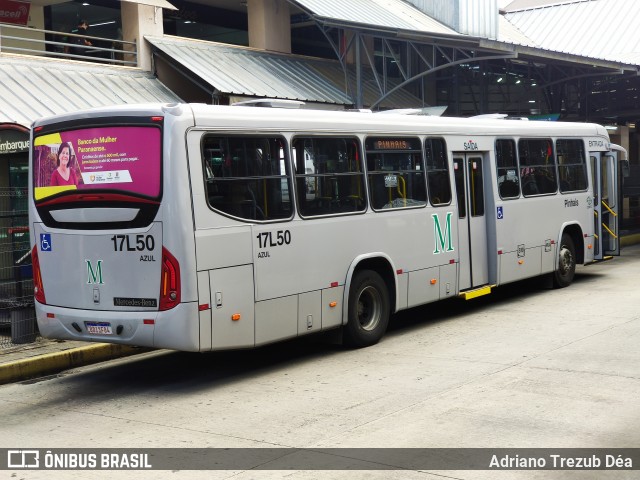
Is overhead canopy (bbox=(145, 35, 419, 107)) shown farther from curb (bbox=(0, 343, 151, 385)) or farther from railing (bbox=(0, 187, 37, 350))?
curb (bbox=(0, 343, 151, 385))

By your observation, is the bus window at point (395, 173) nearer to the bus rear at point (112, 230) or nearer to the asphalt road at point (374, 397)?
the asphalt road at point (374, 397)

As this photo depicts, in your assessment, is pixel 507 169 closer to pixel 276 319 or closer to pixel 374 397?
pixel 276 319

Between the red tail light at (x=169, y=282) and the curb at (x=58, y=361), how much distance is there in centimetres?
247

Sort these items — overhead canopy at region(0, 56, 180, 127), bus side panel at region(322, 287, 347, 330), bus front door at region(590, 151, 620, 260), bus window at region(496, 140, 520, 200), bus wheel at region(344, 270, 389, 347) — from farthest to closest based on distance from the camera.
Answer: bus front door at region(590, 151, 620, 260), overhead canopy at region(0, 56, 180, 127), bus window at region(496, 140, 520, 200), bus wheel at region(344, 270, 389, 347), bus side panel at region(322, 287, 347, 330)

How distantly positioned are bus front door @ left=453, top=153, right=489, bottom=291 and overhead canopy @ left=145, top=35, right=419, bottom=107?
7.19 metres

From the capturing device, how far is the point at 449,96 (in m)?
29.7

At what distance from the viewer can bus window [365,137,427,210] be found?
37.9 feet

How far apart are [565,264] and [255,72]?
9041mm

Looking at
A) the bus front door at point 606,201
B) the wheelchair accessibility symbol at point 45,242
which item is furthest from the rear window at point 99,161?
the bus front door at point 606,201

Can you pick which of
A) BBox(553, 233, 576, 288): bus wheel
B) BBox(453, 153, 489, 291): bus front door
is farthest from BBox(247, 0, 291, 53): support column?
BBox(453, 153, 489, 291): bus front door

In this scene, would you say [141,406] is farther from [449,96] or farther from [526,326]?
[449,96]

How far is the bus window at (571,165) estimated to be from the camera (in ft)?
52.4

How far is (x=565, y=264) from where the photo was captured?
1606 cm

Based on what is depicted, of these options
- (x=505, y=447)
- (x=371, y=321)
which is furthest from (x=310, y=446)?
(x=371, y=321)
